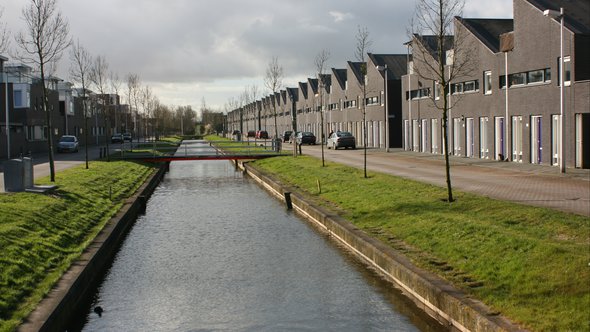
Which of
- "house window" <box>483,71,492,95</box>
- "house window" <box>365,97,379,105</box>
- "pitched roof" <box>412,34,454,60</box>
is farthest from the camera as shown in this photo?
"house window" <box>365,97,379,105</box>

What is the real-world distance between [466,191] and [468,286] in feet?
31.6

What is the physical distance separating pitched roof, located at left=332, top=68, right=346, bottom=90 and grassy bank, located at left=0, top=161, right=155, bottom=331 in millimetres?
46128

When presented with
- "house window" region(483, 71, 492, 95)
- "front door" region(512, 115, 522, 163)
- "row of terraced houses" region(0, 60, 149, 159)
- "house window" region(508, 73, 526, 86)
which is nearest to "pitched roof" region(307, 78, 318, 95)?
"row of terraced houses" region(0, 60, 149, 159)

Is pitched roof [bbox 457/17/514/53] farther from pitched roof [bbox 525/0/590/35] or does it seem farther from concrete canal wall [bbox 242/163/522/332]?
concrete canal wall [bbox 242/163/522/332]

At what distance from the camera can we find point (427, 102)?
42875 mm

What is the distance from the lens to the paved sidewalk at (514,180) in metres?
16.4

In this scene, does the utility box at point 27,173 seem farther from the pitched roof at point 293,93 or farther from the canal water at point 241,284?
the pitched roof at point 293,93

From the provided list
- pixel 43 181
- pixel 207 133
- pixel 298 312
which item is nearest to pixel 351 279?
pixel 298 312

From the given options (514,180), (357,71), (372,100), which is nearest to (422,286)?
(514,180)

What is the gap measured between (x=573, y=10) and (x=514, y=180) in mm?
11849

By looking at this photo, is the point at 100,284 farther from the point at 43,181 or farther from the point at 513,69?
the point at 513,69

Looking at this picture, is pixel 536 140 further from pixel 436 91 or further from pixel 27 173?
pixel 27 173

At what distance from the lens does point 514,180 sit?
72.9 feet

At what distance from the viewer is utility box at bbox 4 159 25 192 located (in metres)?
19.2
